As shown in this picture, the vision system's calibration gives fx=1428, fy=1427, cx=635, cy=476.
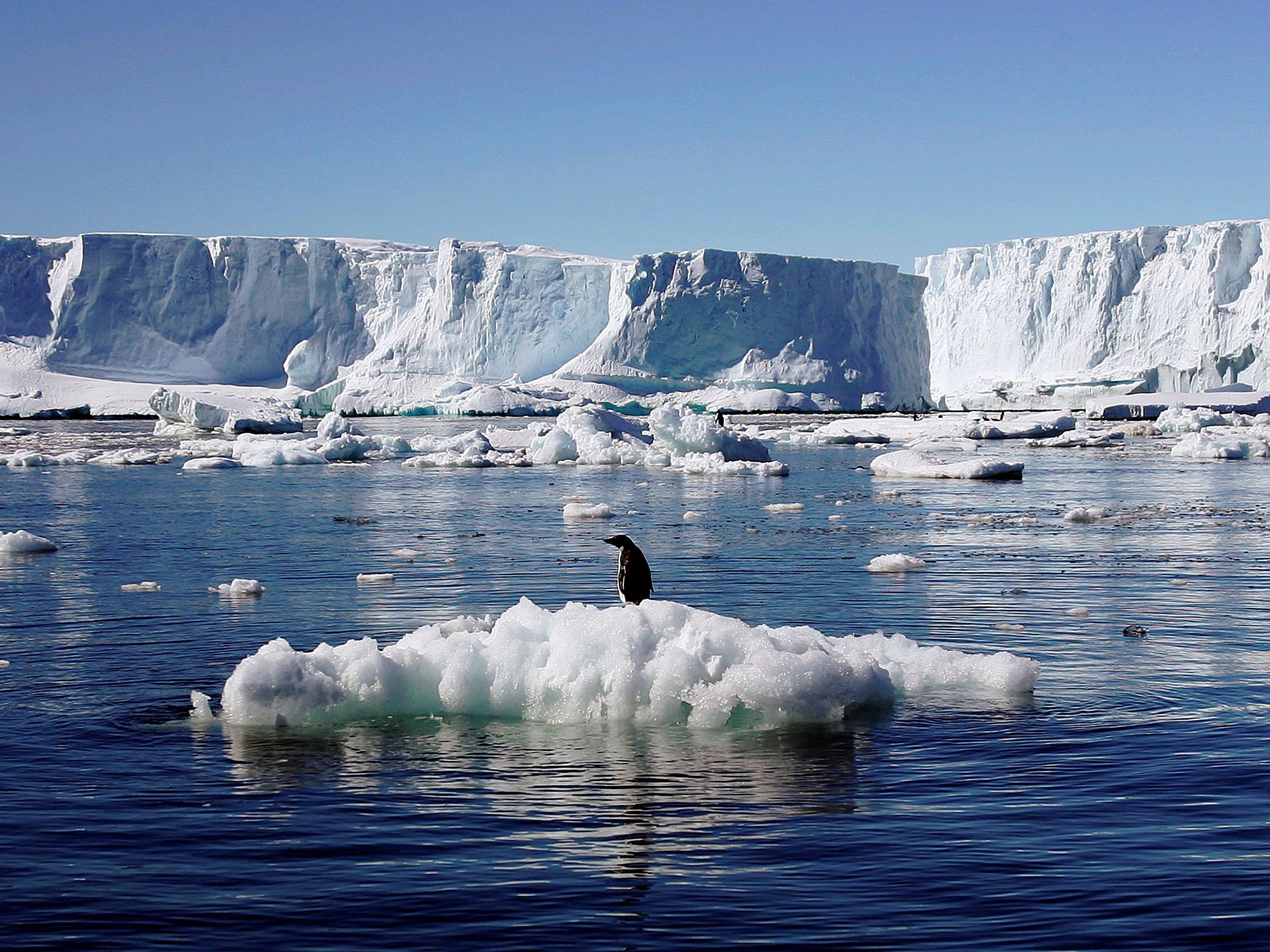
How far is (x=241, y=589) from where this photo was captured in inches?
471

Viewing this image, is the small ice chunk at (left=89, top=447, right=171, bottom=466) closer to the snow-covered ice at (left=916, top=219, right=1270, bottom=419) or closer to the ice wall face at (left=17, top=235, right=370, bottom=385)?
the snow-covered ice at (left=916, top=219, right=1270, bottom=419)

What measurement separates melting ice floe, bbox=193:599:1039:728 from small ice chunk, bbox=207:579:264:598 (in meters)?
4.62

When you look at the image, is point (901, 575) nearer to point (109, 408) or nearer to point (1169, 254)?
point (109, 408)

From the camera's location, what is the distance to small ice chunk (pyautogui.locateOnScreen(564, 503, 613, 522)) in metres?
19.4

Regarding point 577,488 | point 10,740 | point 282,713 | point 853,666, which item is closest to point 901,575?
point 853,666

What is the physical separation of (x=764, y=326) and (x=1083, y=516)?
59.7 metres

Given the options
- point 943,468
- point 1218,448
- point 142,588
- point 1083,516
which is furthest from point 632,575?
point 1218,448

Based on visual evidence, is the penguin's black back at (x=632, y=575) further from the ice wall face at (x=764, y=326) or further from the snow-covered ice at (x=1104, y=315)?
the ice wall face at (x=764, y=326)

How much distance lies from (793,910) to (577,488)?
69.9ft

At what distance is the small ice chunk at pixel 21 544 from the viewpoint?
15047 millimetres

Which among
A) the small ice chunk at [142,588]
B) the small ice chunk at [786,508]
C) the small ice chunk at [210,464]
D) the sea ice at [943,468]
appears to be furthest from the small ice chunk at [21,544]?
the sea ice at [943,468]

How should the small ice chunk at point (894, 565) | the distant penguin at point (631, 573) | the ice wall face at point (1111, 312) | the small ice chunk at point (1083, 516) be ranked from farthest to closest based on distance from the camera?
1. the ice wall face at point (1111, 312)
2. the small ice chunk at point (1083, 516)
3. the small ice chunk at point (894, 565)
4. the distant penguin at point (631, 573)

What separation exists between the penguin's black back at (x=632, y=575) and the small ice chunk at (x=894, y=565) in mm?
5200

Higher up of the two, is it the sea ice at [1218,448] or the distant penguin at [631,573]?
the sea ice at [1218,448]
